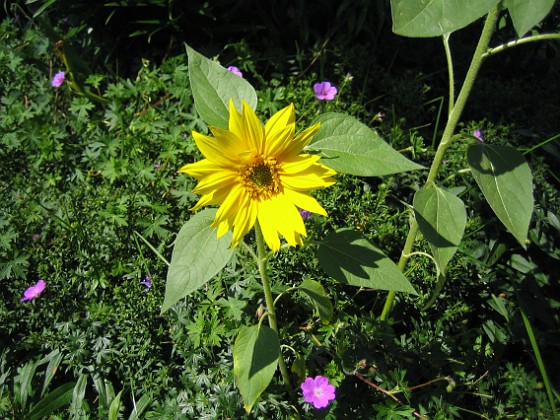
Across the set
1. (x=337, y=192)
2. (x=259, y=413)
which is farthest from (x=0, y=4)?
(x=259, y=413)

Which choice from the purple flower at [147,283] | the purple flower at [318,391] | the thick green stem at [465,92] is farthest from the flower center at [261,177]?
the purple flower at [147,283]

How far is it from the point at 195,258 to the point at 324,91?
1.55m

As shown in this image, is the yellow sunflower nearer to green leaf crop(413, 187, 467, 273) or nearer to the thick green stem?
green leaf crop(413, 187, 467, 273)

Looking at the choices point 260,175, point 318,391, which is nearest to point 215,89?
point 260,175

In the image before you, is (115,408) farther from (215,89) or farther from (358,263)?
(215,89)

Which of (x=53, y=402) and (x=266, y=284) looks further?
(x=53, y=402)

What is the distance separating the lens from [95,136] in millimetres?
2762

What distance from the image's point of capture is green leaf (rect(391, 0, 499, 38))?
102 centimetres

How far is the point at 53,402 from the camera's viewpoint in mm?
2051

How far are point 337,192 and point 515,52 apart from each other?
5.81 ft

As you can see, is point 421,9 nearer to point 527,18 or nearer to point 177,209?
point 527,18

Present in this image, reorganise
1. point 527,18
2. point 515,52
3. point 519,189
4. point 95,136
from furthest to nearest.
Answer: point 515,52 → point 95,136 → point 519,189 → point 527,18

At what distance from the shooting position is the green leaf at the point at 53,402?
78.9 inches

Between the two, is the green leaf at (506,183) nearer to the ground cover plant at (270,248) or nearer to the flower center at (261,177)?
the ground cover plant at (270,248)
